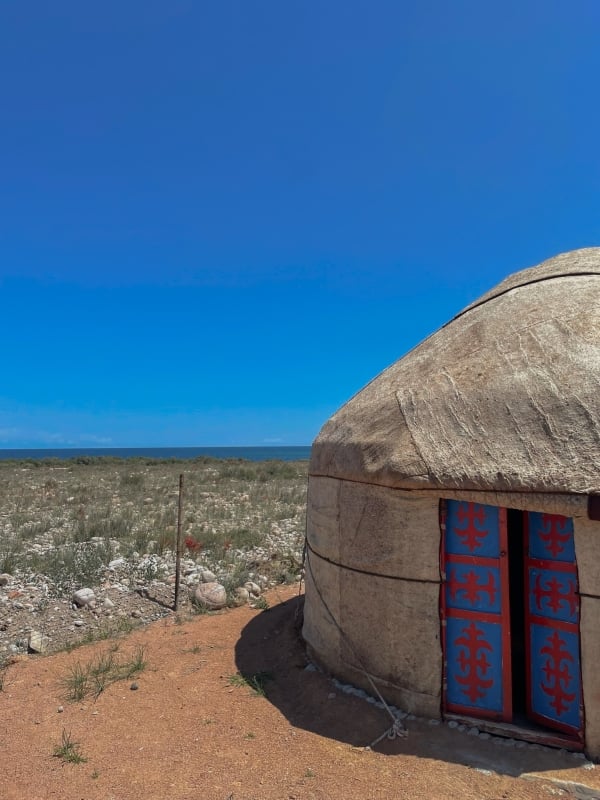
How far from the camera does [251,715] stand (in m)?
4.36

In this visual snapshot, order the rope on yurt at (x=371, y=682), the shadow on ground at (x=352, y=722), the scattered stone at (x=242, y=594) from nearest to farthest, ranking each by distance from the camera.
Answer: the shadow on ground at (x=352, y=722)
the rope on yurt at (x=371, y=682)
the scattered stone at (x=242, y=594)

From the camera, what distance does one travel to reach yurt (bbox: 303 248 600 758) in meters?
3.56

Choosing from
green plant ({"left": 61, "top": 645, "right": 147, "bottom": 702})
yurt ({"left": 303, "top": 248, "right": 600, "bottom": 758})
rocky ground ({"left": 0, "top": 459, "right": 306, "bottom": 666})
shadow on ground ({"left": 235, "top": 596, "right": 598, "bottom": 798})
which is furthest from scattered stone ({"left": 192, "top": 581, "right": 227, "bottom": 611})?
yurt ({"left": 303, "top": 248, "right": 600, "bottom": 758})

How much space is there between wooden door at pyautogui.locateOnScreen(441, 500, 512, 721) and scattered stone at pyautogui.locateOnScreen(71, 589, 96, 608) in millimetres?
4985

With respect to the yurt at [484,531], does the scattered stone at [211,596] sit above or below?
below

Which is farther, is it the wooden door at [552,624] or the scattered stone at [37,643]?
the scattered stone at [37,643]

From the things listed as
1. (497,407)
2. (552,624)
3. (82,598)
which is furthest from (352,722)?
(82,598)

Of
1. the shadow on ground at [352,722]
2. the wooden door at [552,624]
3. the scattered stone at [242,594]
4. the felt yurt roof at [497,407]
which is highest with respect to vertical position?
the felt yurt roof at [497,407]

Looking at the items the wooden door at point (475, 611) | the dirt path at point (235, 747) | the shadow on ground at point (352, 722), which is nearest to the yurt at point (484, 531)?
the wooden door at point (475, 611)

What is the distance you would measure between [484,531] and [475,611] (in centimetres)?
61

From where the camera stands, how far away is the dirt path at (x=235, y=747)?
337 cm

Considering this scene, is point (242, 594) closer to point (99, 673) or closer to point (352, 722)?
point (99, 673)

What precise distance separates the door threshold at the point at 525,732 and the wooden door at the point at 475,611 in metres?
0.07

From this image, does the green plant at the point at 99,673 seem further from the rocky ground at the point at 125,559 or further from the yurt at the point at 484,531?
the yurt at the point at 484,531
